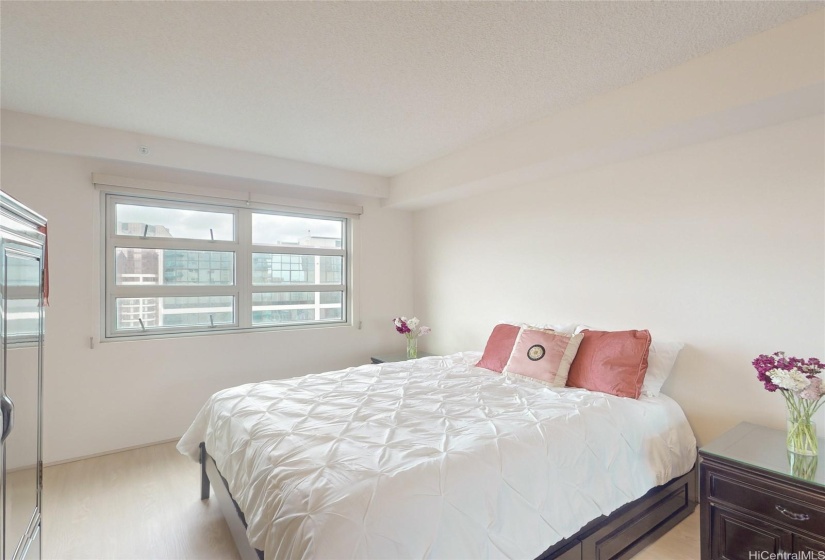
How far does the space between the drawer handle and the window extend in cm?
367

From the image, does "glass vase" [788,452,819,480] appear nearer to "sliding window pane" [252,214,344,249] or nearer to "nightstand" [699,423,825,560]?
"nightstand" [699,423,825,560]

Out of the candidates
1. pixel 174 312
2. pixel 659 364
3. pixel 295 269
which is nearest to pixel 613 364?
pixel 659 364

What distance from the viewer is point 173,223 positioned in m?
3.55

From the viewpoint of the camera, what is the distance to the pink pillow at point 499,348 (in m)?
3.03

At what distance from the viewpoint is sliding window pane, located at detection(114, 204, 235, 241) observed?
336 centimetres

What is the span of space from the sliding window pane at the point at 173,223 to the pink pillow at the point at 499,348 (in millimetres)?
2577

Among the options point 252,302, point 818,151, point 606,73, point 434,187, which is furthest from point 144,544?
point 818,151

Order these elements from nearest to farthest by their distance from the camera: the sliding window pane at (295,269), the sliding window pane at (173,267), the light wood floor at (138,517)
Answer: the light wood floor at (138,517) < the sliding window pane at (173,267) < the sliding window pane at (295,269)

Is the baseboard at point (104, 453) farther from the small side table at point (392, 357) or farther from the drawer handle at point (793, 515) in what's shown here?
the drawer handle at point (793, 515)

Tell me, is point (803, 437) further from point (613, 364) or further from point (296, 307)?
point (296, 307)

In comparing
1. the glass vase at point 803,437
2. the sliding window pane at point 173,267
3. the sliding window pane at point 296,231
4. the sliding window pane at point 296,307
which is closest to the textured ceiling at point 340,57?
the sliding window pane at point 173,267

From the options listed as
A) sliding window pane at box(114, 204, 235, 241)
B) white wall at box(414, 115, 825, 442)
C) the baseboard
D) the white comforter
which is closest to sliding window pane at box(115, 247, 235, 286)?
sliding window pane at box(114, 204, 235, 241)

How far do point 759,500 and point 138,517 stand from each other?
10.4 feet

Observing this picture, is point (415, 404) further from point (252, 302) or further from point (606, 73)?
point (252, 302)
